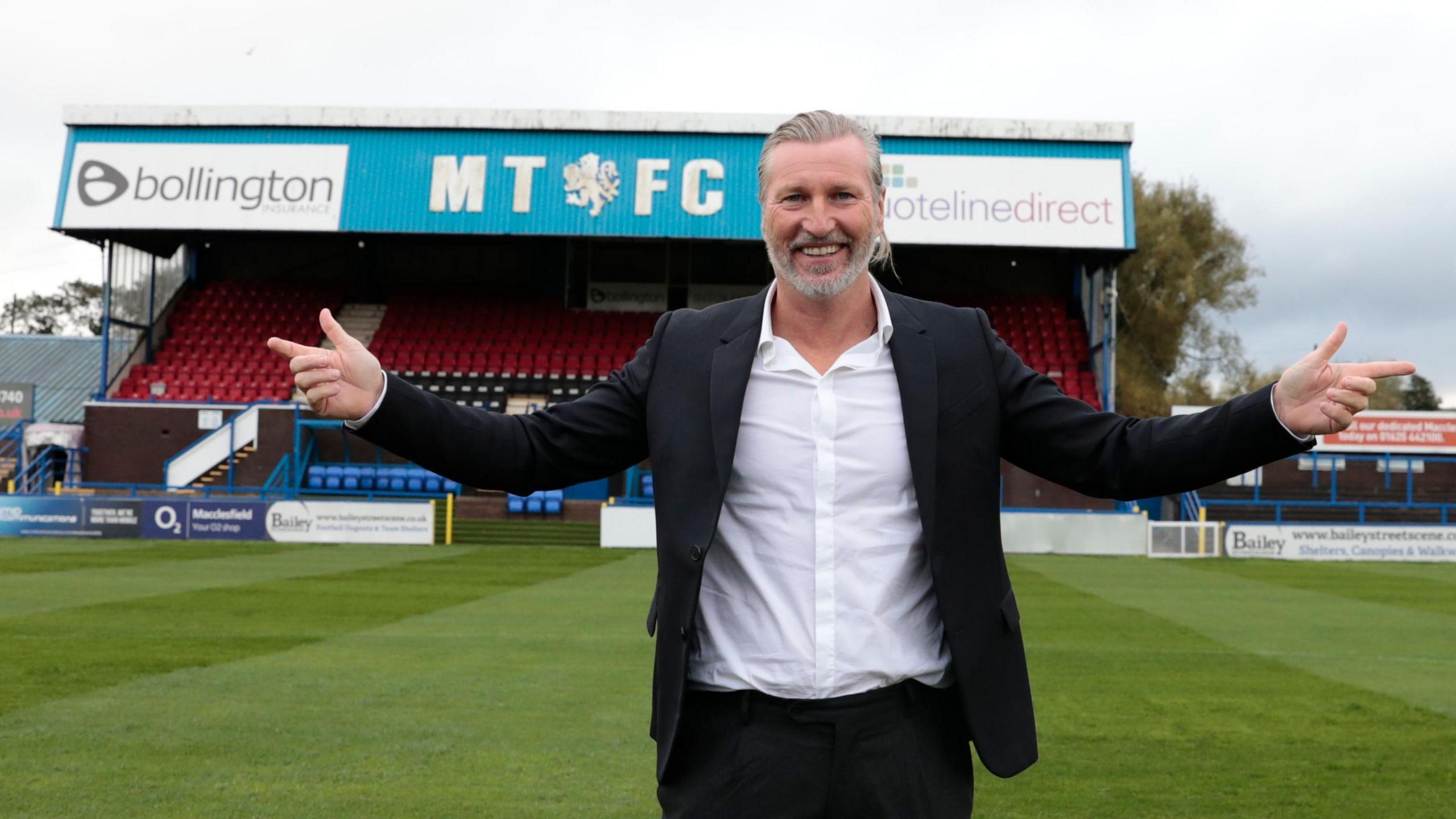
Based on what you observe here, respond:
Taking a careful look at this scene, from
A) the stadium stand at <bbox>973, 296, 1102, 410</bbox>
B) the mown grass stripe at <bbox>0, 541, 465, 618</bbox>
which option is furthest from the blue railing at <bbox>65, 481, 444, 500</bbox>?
the stadium stand at <bbox>973, 296, 1102, 410</bbox>

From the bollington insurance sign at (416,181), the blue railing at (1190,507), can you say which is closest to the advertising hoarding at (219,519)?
the bollington insurance sign at (416,181)

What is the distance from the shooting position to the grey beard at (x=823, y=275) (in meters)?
2.61

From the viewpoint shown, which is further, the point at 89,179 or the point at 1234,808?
the point at 89,179

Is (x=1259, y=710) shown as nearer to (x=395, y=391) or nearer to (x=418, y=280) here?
(x=395, y=391)

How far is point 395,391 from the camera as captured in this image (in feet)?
8.59

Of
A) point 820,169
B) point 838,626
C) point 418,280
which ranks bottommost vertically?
point 838,626

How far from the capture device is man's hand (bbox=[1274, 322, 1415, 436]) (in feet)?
8.05

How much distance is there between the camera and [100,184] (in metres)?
31.1

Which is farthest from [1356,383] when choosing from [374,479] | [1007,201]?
[374,479]

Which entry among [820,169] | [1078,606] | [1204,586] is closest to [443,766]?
[820,169]

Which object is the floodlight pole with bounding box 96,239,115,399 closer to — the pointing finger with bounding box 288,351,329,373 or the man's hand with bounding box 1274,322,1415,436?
the pointing finger with bounding box 288,351,329,373

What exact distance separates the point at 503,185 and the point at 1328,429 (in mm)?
29945

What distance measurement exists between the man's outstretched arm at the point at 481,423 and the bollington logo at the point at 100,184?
3211cm

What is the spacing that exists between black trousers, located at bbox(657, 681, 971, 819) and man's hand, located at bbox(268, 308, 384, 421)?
0.90 m
